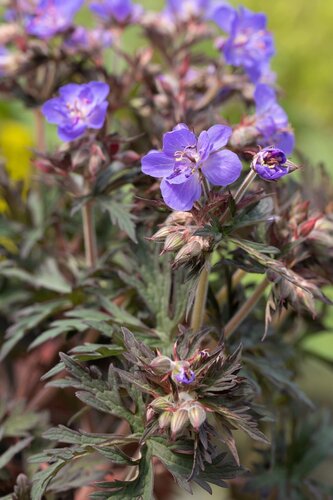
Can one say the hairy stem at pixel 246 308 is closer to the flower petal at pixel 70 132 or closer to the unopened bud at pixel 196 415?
the unopened bud at pixel 196 415

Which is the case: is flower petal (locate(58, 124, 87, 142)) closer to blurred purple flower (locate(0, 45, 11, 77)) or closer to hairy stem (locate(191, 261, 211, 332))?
hairy stem (locate(191, 261, 211, 332))

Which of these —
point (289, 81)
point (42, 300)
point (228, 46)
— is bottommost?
point (289, 81)

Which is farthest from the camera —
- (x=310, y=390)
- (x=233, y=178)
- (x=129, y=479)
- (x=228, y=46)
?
(x=310, y=390)

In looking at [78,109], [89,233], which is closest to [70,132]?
[78,109]

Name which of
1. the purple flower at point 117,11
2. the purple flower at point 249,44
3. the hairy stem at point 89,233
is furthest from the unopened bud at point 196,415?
the purple flower at point 117,11

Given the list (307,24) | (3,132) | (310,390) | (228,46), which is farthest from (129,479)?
(307,24)

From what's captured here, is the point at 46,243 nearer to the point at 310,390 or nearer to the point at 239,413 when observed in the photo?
the point at 239,413

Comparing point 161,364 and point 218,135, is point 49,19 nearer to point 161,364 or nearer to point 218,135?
point 218,135
